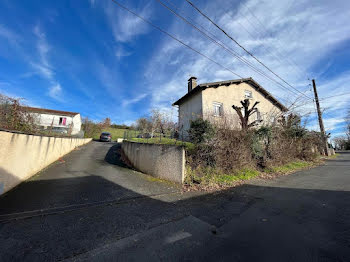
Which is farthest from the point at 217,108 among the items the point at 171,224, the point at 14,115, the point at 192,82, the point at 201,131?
the point at 14,115

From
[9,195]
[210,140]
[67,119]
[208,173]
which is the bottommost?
[9,195]

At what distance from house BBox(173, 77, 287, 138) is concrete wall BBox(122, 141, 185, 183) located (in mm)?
4267

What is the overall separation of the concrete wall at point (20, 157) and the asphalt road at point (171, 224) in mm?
473

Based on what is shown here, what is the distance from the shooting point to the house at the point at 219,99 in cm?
1244

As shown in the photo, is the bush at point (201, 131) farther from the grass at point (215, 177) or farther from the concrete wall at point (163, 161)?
the grass at point (215, 177)

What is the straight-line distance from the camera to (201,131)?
6590mm

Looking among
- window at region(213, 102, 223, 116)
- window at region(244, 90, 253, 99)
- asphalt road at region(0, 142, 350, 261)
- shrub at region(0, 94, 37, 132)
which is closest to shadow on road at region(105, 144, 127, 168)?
Answer: asphalt road at region(0, 142, 350, 261)

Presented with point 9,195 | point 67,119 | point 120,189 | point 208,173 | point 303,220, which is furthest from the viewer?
point 67,119

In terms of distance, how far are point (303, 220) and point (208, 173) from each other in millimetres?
3431

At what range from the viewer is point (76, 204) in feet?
12.8

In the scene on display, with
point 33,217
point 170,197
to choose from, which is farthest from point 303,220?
point 33,217

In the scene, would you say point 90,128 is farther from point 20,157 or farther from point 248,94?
point 248,94

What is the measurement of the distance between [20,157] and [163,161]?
5279 mm

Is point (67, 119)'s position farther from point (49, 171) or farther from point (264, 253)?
point (264, 253)
